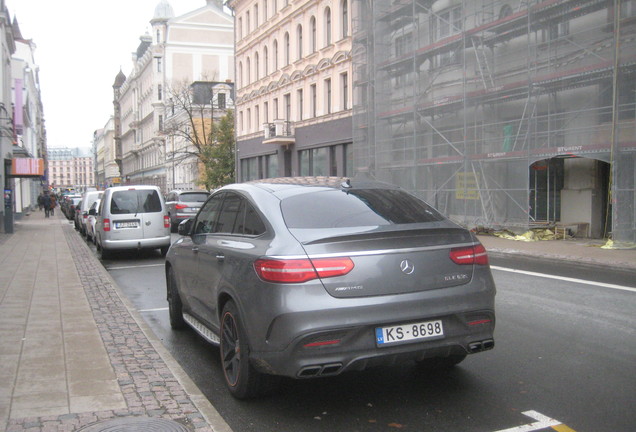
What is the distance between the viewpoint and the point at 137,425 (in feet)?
13.1

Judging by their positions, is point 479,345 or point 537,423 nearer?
point 537,423

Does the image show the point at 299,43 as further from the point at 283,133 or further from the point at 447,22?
the point at 447,22

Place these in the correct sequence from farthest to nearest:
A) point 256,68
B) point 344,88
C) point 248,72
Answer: point 248,72
point 256,68
point 344,88

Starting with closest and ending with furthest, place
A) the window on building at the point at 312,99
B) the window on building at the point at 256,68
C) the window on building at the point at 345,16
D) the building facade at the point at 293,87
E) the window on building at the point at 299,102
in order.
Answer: the window on building at the point at 345,16 < the building facade at the point at 293,87 < the window on building at the point at 312,99 < the window on building at the point at 299,102 < the window on building at the point at 256,68

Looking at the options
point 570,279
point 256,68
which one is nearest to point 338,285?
point 570,279

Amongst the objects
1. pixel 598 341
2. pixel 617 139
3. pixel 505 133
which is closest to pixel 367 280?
pixel 598 341

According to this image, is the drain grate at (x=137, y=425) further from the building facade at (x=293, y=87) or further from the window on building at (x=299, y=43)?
the window on building at (x=299, y=43)

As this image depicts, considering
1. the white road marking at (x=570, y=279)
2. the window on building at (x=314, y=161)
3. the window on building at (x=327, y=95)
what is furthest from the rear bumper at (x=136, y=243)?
the window on building at (x=327, y=95)

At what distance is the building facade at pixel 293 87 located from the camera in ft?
108

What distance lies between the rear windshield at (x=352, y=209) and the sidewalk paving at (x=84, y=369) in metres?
1.52

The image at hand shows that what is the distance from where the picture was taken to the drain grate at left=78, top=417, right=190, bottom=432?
12.9ft

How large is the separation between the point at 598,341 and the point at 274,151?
121 feet

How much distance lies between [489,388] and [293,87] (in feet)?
117

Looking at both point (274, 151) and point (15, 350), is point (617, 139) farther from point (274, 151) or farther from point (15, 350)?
point (274, 151)
